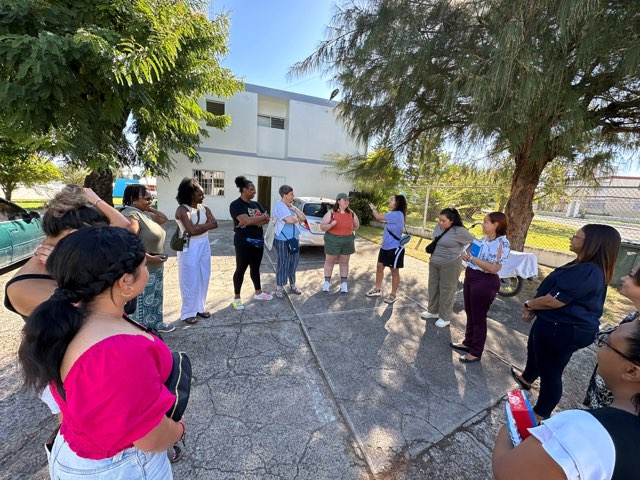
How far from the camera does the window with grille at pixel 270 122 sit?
520 inches

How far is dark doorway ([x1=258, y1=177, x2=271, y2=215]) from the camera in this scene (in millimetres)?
14552

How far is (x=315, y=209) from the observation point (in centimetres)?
690

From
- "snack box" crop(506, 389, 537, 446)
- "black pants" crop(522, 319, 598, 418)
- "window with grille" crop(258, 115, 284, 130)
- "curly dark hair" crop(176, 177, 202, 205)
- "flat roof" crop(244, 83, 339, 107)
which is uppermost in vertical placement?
"flat roof" crop(244, 83, 339, 107)

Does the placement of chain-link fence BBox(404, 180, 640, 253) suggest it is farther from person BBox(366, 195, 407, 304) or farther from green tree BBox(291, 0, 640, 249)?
person BBox(366, 195, 407, 304)

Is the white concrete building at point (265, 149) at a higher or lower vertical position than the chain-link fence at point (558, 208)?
higher

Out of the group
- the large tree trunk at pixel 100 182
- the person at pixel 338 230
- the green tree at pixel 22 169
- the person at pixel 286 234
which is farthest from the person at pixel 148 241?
the green tree at pixel 22 169

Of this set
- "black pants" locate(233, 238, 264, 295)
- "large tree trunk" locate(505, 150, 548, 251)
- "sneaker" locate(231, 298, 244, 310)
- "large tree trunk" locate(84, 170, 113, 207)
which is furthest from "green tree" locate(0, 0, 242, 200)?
"large tree trunk" locate(505, 150, 548, 251)

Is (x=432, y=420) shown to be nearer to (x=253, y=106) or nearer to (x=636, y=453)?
(x=636, y=453)

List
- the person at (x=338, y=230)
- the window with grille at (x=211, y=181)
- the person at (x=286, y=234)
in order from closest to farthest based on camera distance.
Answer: the person at (x=286, y=234), the person at (x=338, y=230), the window with grille at (x=211, y=181)

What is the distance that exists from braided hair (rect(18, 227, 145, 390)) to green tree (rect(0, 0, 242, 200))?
5.04 m

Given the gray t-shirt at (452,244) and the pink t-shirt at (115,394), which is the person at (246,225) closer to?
the gray t-shirt at (452,244)

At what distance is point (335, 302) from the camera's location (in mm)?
4262

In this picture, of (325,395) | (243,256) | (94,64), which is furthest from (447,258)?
(94,64)

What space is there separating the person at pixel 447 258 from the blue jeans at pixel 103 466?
324 cm
